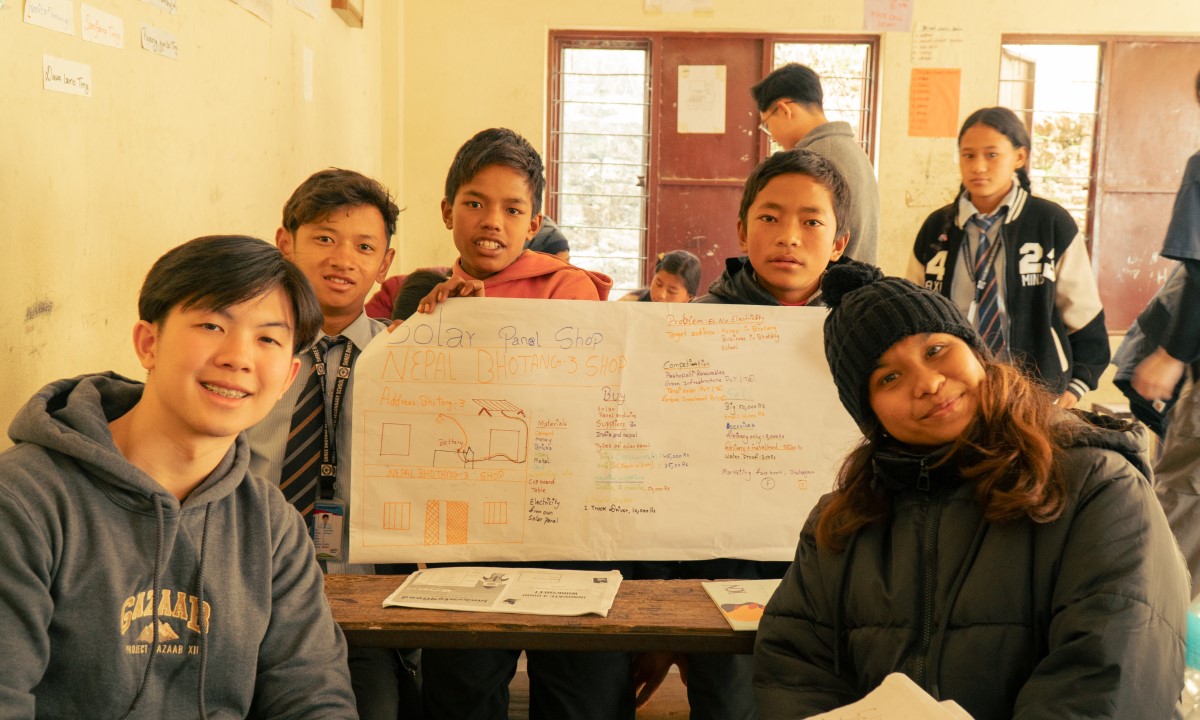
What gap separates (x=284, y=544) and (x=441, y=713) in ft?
2.31

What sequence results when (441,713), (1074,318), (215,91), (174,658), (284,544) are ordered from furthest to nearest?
(1074,318), (215,91), (441,713), (284,544), (174,658)

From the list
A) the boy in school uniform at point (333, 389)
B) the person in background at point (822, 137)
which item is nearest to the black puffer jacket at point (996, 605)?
the boy in school uniform at point (333, 389)

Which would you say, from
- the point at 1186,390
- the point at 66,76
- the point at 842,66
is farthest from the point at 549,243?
the point at 842,66

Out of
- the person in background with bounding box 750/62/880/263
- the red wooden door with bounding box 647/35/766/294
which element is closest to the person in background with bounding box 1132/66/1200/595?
the person in background with bounding box 750/62/880/263

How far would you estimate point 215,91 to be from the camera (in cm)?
283

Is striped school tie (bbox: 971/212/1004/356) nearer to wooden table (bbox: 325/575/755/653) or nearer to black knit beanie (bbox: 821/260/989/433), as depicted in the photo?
black knit beanie (bbox: 821/260/989/433)

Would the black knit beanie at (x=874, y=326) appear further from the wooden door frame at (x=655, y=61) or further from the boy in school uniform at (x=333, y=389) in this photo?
the wooden door frame at (x=655, y=61)

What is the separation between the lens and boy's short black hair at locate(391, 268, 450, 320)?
87.0 inches

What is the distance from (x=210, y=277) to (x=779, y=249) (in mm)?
1227

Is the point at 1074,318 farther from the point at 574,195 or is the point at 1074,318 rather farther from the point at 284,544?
the point at 574,195

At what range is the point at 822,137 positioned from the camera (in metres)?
3.25

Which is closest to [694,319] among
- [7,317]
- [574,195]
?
[7,317]

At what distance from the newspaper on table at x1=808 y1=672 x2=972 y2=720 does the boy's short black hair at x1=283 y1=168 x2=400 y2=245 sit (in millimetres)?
1457

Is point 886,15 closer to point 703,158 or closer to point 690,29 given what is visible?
point 690,29
